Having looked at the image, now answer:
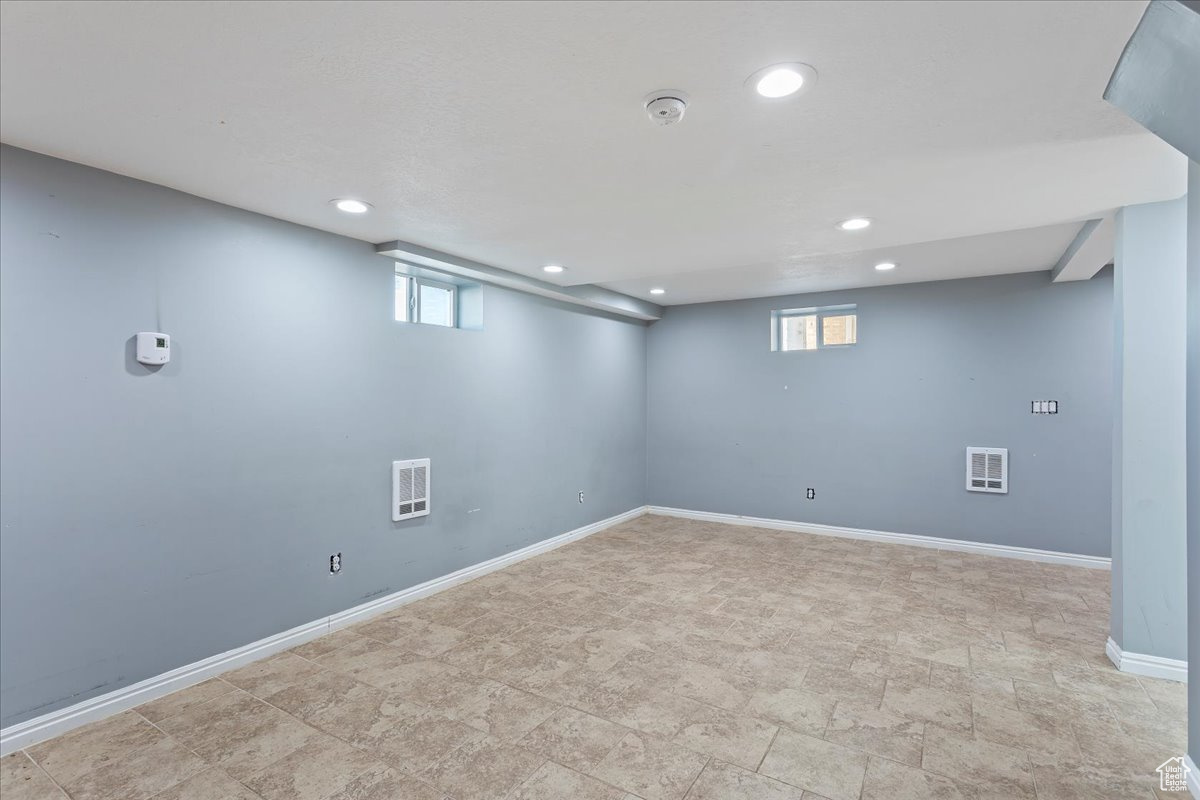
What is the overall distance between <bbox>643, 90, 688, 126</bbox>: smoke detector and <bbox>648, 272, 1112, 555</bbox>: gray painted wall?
14.4ft

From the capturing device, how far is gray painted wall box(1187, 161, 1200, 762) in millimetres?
1992

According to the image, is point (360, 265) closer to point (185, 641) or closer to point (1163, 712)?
point (185, 641)

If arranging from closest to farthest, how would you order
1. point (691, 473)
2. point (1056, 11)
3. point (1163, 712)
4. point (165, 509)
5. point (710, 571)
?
point (1056, 11), point (1163, 712), point (165, 509), point (710, 571), point (691, 473)

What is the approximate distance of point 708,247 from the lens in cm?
378

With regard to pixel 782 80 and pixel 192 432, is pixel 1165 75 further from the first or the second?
Answer: pixel 192 432

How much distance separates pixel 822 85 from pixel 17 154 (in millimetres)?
3082

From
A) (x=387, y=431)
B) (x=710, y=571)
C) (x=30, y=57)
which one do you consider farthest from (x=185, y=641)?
(x=710, y=571)

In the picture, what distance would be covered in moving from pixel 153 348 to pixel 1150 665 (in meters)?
5.11

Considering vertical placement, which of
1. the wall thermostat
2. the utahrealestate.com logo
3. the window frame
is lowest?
the utahrealestate.com logo

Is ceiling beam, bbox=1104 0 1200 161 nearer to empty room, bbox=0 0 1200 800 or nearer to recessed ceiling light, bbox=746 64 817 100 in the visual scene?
empty room, bbox=0 0 1200 800

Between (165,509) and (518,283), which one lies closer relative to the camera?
(165,509)

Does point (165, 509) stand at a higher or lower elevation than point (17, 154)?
lower

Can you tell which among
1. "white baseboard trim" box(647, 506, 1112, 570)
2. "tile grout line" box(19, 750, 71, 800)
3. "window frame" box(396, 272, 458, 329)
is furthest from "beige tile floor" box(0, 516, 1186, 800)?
"window frame" box(396, 272, 458, 329)

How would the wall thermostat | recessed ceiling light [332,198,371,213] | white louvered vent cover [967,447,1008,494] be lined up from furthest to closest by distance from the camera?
white louvered vent cover [967,447,1008,494] < recessed ceiling light [332,198,371,213] < the wall thermostat
